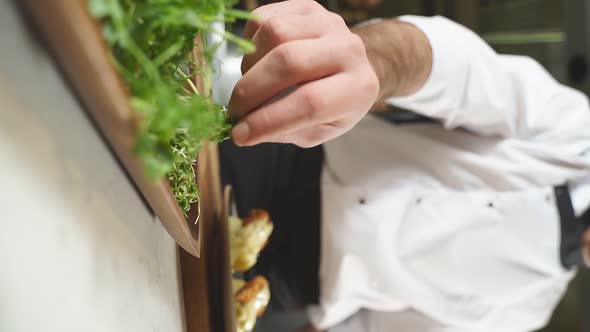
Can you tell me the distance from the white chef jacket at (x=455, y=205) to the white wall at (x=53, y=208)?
0.74 meters

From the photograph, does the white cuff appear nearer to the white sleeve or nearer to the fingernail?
the white sleeve

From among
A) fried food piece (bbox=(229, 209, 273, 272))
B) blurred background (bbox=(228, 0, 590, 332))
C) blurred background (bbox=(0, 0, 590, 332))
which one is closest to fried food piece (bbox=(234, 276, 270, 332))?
fried food piece (bbox=(229, 209, 273, 272))

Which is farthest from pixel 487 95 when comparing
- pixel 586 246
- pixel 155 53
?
pixel 155 53

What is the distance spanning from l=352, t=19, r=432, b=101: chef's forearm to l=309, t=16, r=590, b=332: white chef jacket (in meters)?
0.21

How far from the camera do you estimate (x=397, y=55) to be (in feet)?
2.29

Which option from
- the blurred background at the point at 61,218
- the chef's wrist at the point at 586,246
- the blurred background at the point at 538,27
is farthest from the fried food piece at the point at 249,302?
the blurred background at the point at 538,27

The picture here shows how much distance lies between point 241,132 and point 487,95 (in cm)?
74

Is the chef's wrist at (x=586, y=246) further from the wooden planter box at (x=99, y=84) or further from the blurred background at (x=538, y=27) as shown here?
the wooden planter box at (x=99, y=84)

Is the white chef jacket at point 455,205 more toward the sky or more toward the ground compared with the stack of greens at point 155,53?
more toward the ground

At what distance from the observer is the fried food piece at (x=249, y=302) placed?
2.18 ft

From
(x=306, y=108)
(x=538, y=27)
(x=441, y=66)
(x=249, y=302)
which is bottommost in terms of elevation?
(x=538, y=27)

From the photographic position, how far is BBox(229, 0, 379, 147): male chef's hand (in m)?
0.35

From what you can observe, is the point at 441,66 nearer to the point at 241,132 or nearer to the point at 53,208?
the point at 241,132

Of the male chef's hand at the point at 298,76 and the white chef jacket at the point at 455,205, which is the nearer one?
the male chef's hand at the point at 298,76
